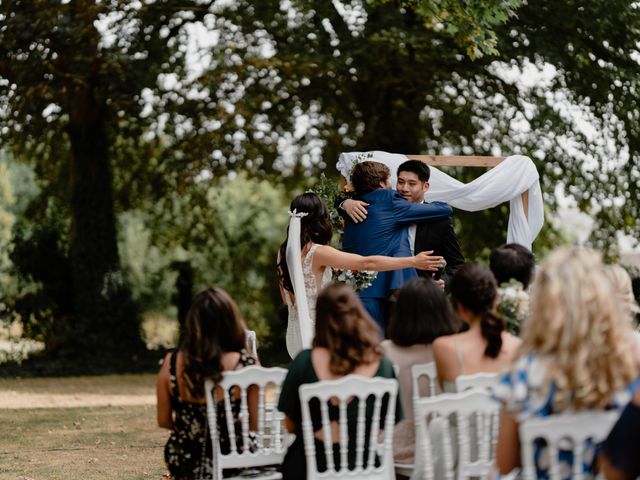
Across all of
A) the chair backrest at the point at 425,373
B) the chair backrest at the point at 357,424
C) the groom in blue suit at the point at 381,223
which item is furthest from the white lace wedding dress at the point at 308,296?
the chair backrest at the point at 357,424

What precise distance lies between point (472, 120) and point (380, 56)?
316cm

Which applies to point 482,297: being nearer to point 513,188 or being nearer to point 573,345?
point 573,345

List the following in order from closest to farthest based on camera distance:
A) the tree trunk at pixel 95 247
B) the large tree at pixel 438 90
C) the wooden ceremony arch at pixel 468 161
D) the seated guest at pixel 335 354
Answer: the seated guest at pixel 335 354 < the wooden ceremony arch at pixel 468 161 < the large tree at pixel 438 90 < the tree trunk at pixel 95 247

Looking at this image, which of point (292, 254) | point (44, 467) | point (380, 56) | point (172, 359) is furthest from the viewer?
point (380, 56)

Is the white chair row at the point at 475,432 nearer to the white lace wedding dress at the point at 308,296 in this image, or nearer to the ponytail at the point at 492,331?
the ponytail at the point at 492,331

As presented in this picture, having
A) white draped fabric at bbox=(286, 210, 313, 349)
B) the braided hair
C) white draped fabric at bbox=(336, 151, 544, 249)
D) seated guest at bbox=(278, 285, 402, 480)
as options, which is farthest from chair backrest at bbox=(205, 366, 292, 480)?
white draped fabric at bbox=(336, 151, 544, 249)

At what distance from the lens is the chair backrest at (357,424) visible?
3.97 metres

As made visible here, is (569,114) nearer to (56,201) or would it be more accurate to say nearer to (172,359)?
(56,201)

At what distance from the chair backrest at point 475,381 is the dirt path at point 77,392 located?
31.5ft

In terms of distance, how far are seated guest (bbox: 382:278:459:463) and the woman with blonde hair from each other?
1370mm

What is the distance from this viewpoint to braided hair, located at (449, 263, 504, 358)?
416 centimetres

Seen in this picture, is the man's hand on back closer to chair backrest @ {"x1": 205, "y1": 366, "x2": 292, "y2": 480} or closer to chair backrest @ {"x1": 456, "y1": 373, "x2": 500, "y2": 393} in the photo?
chair backrest @ {"x1": 205, "y1": 366, "x2": 292, "y2": 480}

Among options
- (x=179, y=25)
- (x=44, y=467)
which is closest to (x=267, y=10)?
(x=179, y=25)

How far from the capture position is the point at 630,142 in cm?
1744
